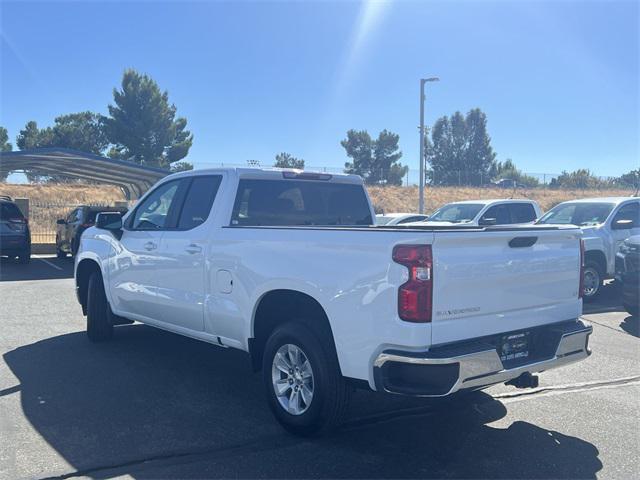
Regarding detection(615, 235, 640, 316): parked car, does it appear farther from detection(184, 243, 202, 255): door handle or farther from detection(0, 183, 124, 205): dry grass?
detection(0, 183, 124, 205): dry grass

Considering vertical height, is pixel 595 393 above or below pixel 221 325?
below

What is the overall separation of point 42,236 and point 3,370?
22.0 m

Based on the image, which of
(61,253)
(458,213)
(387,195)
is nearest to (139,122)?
(387,195)

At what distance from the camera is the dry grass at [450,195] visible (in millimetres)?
44594

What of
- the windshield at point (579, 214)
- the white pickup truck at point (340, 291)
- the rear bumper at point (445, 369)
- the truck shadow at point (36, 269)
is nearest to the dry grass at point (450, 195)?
the truck shadow at point (36, 269)

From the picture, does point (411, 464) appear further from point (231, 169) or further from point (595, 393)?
point (231, 169)

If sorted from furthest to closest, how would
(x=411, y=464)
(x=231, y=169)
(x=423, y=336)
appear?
(x=231, y=169) < (x=411, y=464) < (x=423, y=336)

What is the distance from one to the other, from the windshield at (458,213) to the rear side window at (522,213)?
0.70m

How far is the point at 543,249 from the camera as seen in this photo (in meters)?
4.68

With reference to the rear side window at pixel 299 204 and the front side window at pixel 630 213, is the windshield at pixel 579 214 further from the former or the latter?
the rear side window at pixel 299 204

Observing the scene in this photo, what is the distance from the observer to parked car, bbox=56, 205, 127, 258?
16953mm

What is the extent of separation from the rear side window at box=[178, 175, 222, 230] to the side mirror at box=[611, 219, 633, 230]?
808cm

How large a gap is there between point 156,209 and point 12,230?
38.1 feet

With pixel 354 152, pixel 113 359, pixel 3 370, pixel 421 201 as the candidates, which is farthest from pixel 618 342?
pixel 354 152
